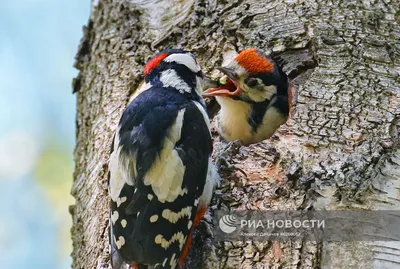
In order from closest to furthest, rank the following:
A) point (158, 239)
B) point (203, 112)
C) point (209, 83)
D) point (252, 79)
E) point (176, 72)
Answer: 1. point (158, 239)
2. point (203, 112)
3. point (176, 72)
4. point (209, 83)
5. point (252, 79)

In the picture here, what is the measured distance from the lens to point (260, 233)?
2562 mm

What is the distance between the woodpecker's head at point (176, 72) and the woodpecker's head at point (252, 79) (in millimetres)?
260

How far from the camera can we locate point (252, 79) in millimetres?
3811

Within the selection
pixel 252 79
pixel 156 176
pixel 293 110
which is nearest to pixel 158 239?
pixel 156 176

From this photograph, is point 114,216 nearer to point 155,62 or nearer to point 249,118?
point 155,62

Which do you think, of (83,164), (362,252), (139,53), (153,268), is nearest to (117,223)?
(153,268)

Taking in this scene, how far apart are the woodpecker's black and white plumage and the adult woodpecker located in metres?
0.58

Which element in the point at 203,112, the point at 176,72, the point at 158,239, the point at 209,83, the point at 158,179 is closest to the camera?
the point at 158,239

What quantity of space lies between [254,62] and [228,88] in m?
0.31

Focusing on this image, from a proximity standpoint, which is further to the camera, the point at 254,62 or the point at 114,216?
the point at 254,62

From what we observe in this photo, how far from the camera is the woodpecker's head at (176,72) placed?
3.30 meters

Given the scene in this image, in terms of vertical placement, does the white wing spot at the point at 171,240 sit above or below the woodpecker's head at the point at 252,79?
above

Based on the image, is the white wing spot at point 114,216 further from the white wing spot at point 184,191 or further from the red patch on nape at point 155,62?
the red patch on nape at point 155,62

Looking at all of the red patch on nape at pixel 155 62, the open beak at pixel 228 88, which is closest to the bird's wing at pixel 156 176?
the red patch on nape at pixel 155 62
